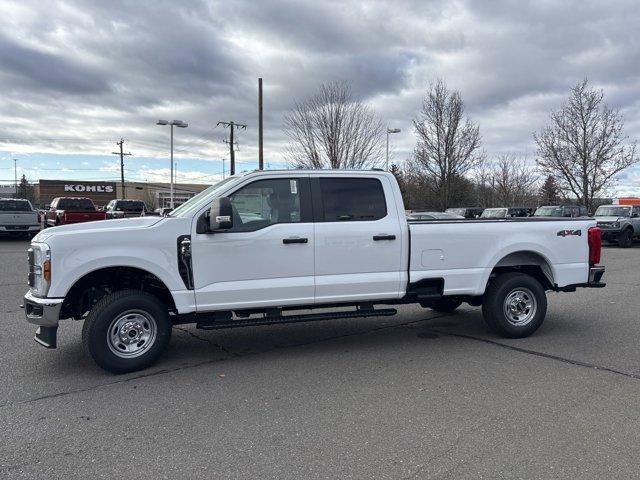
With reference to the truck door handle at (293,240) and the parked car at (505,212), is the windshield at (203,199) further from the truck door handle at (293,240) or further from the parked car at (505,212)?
the parked car at (505,212)

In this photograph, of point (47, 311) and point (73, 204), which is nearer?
point (47, 311)

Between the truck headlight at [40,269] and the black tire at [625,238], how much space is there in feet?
77.8

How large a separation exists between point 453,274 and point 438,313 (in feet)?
6.85

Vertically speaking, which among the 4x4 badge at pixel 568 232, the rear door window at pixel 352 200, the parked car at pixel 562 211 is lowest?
the 4x4 badge at pixel 568 232

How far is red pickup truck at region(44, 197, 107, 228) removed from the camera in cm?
2156

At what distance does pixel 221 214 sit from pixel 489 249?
10.9 feet

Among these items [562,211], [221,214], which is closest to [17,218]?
[221,214]

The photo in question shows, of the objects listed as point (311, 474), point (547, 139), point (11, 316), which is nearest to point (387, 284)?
point (311, 474)

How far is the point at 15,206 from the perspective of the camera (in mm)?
21484

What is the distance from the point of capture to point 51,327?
498cm

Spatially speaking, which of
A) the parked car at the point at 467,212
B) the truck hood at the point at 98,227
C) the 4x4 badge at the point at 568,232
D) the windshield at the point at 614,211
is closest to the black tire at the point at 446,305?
the 4x4 badge at the point at 568,232

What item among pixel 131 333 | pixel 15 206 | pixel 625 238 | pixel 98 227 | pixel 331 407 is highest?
pixel 15 206

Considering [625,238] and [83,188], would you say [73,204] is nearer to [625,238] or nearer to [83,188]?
[625,238]

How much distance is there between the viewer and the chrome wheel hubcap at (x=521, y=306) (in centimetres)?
654
